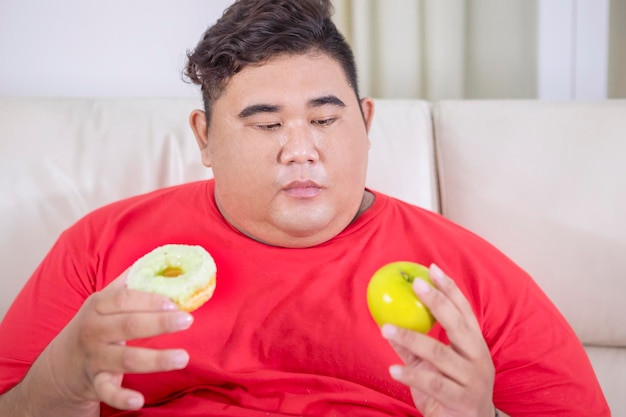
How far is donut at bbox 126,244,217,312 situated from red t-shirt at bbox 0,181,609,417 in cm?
17

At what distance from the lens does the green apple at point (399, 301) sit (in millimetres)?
989

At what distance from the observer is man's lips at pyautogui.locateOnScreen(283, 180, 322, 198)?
121 centimetres

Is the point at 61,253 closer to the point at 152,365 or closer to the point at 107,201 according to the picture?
the point at 107,201

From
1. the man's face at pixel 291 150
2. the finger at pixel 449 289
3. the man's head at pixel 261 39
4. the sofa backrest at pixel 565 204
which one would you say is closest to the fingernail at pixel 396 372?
the finger at pixel 449 289

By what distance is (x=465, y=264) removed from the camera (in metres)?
1.30

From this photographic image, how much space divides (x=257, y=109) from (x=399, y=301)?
1.41 ft

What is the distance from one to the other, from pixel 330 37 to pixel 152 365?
0.65 metres

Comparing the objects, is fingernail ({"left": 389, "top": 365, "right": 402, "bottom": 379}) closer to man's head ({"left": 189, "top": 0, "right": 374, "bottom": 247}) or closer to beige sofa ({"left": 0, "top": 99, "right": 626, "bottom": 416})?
man's head ({"left": 189, "top": 0, "right": 374, "bottom": 247})

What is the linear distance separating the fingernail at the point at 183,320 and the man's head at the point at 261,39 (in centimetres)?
50

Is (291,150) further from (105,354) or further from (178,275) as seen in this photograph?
(105,354)

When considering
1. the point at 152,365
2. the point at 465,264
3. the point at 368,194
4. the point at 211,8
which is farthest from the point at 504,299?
the point at 211,8

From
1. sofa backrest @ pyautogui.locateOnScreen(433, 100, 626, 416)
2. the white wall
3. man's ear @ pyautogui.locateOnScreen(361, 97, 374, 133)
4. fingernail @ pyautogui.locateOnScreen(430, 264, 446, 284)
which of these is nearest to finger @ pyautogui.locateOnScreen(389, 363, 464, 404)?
fingernail @ pyautogui.locateOnScreen(430, 264, 446, 284)

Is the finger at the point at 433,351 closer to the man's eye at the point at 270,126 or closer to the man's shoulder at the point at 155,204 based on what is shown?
the man's eye at the point at 270,126

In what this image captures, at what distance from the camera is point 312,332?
123 centimetres
